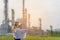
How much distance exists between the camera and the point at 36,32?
5047 mm

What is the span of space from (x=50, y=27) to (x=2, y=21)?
1.47 metres

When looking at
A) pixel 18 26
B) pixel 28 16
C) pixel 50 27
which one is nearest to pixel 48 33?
pixel 50 27

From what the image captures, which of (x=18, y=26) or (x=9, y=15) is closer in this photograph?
(x=18, y=26)

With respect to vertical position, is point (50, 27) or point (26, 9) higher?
point (26, 9)

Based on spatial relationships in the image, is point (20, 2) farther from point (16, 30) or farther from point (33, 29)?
point (16, 30)

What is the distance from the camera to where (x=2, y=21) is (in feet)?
16.7

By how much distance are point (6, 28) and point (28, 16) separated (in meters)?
0.80

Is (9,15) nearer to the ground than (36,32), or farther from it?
farther from it

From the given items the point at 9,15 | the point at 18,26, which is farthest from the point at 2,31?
the point at 18,26

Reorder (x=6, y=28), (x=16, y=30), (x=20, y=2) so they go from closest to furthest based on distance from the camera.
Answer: (x=16, y=30), (x=20, y=2), (x=6, y=28)

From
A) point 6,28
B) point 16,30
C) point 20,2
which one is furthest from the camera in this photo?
point 6,28

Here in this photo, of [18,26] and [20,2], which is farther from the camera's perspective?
[20,2]

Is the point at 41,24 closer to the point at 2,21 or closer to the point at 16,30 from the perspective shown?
the point at 2,21

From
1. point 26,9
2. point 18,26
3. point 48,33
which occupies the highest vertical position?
point 26,9
